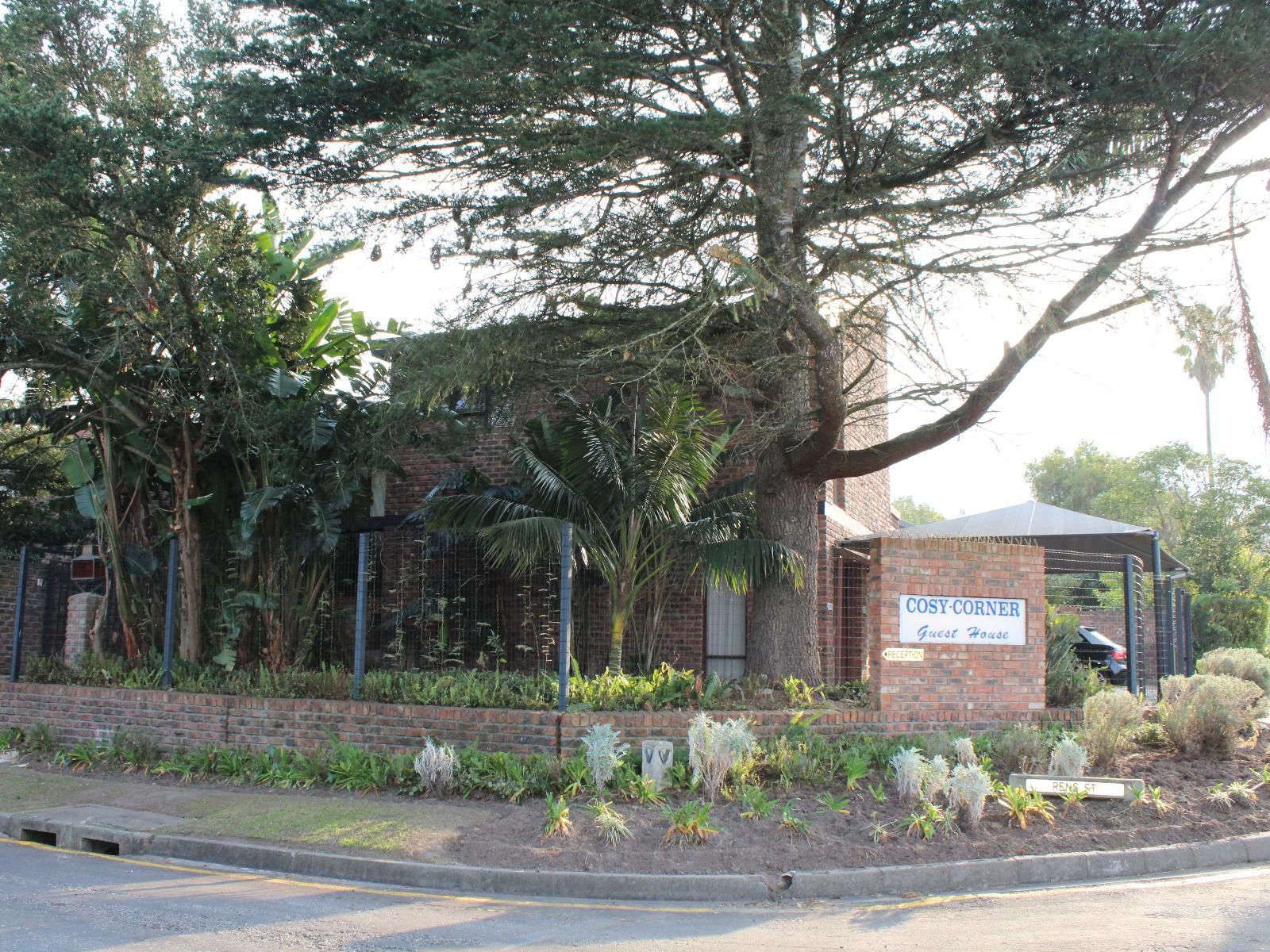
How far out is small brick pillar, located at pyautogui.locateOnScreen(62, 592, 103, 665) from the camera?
15.8 metres

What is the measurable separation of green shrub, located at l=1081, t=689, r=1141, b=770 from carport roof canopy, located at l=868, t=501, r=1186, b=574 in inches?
165

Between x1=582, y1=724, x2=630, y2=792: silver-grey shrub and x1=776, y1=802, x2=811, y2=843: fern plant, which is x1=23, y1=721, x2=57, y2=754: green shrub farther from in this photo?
x1=776, y1=802, x2=811, y2=843: fern plant

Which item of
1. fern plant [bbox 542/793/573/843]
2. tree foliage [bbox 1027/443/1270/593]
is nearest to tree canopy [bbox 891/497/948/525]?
tree foliage [bbox 1027/443/1270/593]

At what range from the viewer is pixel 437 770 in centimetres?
990

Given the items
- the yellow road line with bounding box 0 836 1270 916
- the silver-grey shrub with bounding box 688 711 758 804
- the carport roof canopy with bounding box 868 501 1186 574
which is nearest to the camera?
the yellow road line with bounding box 0 836 1270 916

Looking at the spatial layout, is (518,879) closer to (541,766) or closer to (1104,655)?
(541,766)

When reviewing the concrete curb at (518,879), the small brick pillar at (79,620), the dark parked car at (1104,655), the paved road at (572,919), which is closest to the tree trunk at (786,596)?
the concrete curb at (518,879)

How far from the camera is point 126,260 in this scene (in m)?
12.7

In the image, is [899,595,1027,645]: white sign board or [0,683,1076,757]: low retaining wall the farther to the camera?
[899,595,1027,645]: white sign board

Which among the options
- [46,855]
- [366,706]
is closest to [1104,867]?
[366,706]

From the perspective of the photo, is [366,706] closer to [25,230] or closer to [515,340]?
[515,340]

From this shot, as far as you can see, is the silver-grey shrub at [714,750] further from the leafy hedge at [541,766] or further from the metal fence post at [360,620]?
the metal fence post at [360,620]

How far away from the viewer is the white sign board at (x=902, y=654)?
1073cm

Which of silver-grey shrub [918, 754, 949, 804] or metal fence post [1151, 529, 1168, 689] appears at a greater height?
metal fence post [1151, 529, 1168, 689]
